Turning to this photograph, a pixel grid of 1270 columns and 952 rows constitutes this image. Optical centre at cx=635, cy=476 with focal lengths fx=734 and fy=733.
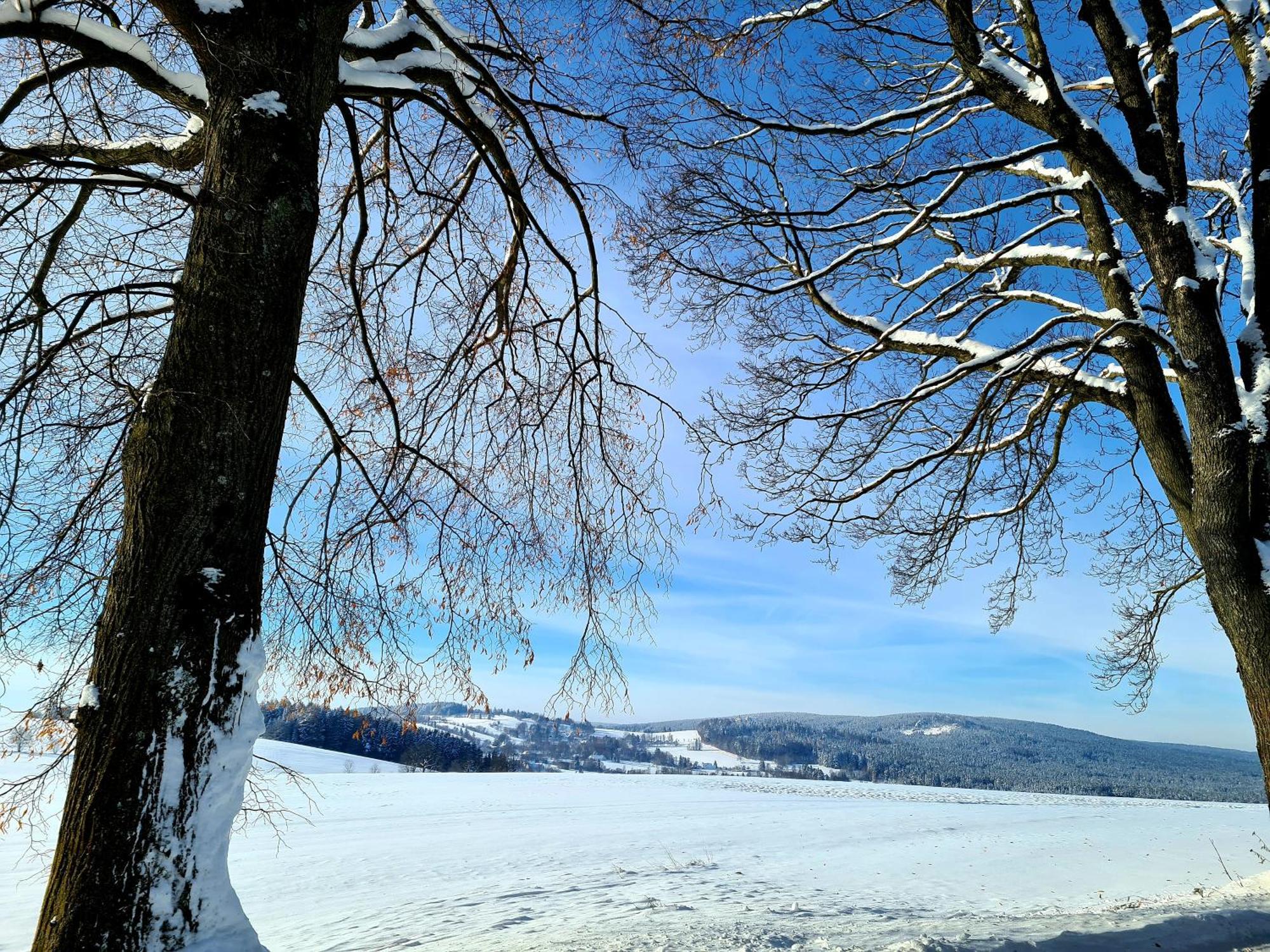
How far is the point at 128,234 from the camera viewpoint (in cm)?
366

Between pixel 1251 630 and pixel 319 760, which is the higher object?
pixel 1251 630

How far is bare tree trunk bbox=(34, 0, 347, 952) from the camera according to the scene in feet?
7.59

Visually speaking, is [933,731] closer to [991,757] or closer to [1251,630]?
[991,757]

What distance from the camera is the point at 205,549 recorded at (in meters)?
2.59

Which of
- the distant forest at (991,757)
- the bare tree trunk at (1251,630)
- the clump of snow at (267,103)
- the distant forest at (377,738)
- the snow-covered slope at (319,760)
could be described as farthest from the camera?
the distant forest at (991,757)

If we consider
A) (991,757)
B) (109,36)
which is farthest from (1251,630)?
(991,757)

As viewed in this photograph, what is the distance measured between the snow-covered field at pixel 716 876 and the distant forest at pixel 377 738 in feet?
5.99

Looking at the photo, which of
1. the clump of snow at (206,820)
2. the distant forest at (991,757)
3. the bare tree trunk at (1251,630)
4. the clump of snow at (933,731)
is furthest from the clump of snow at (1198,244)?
the clump of snow at (933,731)

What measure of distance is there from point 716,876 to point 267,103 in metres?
13.8

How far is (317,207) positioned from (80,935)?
8.86ft

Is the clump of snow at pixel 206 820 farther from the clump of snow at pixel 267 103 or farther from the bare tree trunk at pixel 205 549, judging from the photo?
the clump of snow at pixel 267 103

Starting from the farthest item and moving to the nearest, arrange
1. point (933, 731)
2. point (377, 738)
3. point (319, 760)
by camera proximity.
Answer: point (933, 731)
point (319, 760)
point (377, 738)

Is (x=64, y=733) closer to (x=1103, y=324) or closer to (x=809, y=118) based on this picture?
(x=809, y=118)

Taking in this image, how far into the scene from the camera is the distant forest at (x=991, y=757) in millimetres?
91575
